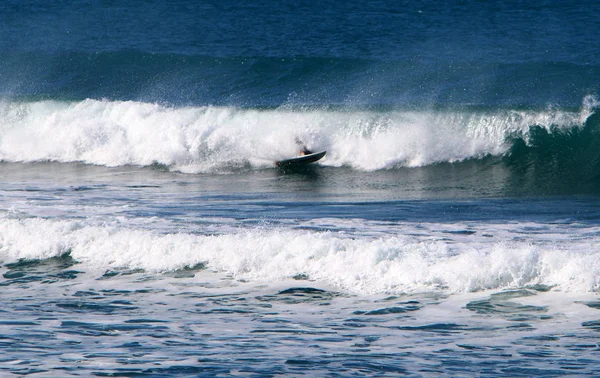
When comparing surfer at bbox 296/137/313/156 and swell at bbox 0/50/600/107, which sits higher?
swell at bbox 0/50/600/107

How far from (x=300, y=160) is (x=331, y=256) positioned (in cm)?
1008

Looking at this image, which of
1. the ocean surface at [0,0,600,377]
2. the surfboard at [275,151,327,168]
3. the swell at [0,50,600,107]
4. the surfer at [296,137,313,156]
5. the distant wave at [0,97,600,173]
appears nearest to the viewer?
the ocean surface at [0,0,600,377]

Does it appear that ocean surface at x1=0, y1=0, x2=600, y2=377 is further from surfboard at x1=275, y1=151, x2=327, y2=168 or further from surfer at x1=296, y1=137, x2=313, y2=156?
surfer at x1=296, y1=137, x2=313, y2=156

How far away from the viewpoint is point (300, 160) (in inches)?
907

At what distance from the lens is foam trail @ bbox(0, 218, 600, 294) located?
39.6 ft

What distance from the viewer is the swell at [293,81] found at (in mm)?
30422

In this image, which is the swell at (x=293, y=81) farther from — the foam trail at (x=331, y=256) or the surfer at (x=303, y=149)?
the foam trail at (x=331, y=256)

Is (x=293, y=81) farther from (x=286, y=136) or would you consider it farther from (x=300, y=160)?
(x=300, y=160)

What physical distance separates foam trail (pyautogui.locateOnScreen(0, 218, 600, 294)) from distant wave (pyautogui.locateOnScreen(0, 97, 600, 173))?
29.0 ft

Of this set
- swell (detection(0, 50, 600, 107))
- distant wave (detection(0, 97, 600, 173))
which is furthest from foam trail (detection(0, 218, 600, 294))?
swell (detection(0, 50, 600, 107))

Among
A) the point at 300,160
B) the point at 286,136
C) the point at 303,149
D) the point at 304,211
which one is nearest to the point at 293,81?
the point at 286,136

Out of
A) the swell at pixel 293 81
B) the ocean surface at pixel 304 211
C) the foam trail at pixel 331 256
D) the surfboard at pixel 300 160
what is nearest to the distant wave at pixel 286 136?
the ocean surface at pixel 304 211

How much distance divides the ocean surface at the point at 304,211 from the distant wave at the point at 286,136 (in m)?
0.07

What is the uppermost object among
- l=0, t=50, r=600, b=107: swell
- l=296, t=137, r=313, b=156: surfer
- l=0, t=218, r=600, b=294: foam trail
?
l=0, t=50, r=600, b=107: swell
